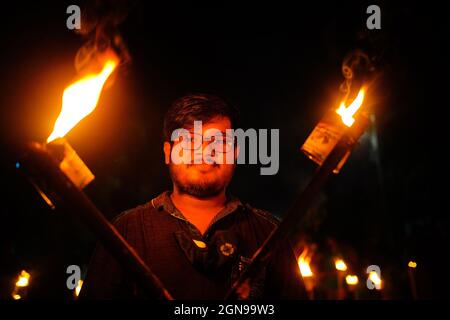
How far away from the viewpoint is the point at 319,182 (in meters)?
2.12

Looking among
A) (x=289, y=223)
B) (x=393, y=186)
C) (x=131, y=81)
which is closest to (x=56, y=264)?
(x=131, y=81)

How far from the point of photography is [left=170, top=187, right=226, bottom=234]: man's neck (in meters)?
3.45

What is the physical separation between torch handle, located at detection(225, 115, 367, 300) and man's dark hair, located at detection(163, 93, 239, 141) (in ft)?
5.41

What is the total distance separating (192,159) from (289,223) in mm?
1496

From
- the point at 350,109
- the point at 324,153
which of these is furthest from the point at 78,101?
the point at 350,109

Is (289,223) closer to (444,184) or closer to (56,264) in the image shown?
(56,264)

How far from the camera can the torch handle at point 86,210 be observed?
1953 mm

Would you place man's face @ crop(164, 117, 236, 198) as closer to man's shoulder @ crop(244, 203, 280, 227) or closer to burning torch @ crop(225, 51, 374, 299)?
man's shoulder @ crop(244, 203, 280, 227)

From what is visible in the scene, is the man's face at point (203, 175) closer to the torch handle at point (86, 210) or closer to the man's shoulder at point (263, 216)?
the man's shoulder at point (263, 216)

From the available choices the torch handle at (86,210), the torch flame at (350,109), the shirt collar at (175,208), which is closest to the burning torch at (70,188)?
the torch handle at (86,210)

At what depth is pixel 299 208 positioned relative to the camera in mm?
2094

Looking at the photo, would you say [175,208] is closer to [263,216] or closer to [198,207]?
[198,207]

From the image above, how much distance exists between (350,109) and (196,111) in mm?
1565

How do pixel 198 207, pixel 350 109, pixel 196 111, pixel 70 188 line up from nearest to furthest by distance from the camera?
pixel 70 188 → pixel 350 109 → pixel 198 207 → pixel 196 111
